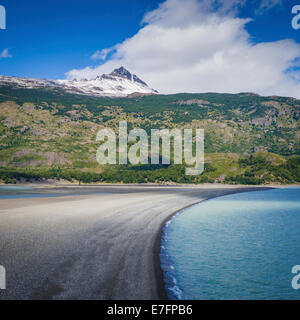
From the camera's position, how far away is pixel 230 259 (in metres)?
14.2

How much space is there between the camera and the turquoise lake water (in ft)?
34.5

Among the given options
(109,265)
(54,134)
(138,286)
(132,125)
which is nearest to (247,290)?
(138,286)

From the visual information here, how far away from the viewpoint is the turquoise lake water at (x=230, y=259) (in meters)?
10.5

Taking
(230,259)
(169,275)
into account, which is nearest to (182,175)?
(230,259)

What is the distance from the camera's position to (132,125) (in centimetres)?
18250

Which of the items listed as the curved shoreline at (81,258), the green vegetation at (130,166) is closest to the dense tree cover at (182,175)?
the green vegetation at (130,166)

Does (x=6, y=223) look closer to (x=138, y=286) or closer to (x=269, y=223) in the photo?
(x=138, y=286)
